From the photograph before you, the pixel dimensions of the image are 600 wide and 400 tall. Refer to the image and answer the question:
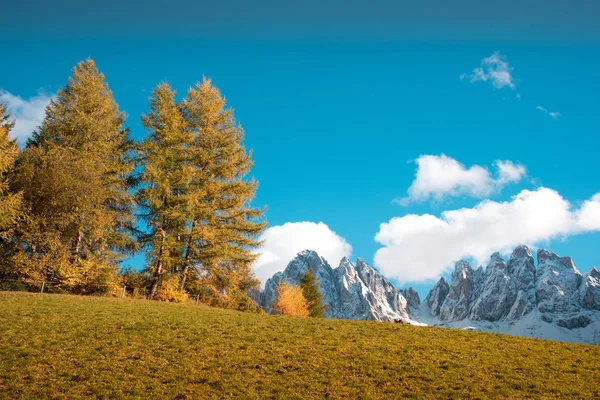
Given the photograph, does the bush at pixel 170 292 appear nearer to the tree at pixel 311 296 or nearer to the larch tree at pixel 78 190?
the larch tree at pixel 78 190

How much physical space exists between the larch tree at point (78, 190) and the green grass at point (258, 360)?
786cm

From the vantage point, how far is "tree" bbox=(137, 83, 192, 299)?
Result: 3192 cm

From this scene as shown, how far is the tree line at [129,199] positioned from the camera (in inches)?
1147

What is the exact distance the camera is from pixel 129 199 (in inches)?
1319

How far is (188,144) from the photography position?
34.7 m

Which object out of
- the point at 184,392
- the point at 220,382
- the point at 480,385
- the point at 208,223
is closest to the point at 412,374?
the point at 480,385

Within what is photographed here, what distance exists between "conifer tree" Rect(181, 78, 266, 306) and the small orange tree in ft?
45.1

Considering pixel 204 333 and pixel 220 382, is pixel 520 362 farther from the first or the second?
pixel 204 333

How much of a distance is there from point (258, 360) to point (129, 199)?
2262 centimetres

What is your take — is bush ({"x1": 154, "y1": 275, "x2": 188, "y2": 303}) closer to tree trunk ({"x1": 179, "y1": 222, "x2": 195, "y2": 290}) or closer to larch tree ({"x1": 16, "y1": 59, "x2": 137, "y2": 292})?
tree trunk ({"x1": 179, "y1": 222, "x2": 195, "y2": 290})

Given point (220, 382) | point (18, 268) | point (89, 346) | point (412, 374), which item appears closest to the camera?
point (220, 382)

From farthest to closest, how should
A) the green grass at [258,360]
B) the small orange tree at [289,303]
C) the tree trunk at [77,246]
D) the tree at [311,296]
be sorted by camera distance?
the tree at [311,296], the small orange tree at [289,303], the tree trunk at [77,246], the green grass at [258,360]

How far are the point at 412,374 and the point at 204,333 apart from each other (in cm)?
899

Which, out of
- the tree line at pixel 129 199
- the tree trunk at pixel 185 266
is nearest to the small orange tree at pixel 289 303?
the tree line at pixel 129 199
